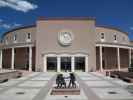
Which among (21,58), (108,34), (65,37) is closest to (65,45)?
(65,37)

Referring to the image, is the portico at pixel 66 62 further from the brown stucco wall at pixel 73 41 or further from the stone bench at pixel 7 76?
the stone bench at pixel 7 76

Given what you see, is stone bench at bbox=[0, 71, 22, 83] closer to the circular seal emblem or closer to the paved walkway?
the paved walkway

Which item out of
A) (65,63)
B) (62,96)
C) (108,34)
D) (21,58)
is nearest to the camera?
(62,96)

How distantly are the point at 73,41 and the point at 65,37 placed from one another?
203 centimetres

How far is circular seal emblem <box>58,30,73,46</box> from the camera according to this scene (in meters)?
44.1

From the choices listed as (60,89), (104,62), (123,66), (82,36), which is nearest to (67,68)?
(82,36)

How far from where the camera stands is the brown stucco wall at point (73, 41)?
44.2 meters

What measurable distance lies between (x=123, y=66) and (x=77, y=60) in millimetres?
19347

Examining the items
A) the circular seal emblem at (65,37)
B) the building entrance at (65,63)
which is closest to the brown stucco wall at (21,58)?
the building entrance at (65,63)

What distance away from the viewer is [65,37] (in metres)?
44.3

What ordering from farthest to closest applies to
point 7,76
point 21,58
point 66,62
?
point 21,58 < point 66,62 < point 7,76

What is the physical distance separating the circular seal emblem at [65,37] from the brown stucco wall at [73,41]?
2.46 feet

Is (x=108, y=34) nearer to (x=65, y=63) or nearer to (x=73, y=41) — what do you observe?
(x=73, y=41)

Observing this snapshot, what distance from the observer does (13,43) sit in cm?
5200
